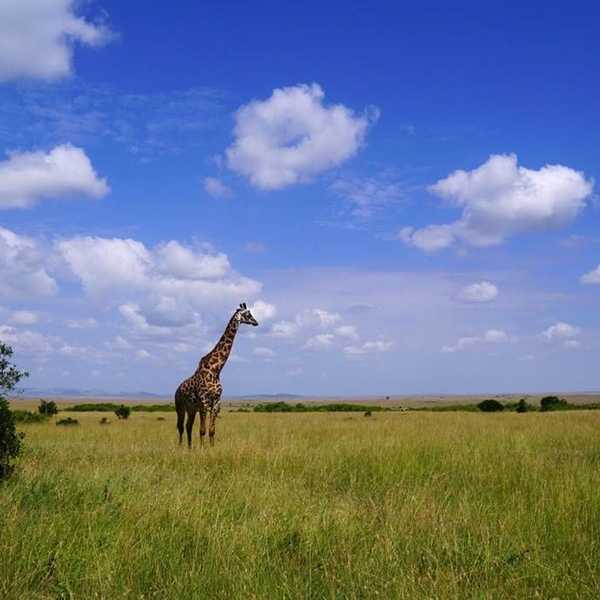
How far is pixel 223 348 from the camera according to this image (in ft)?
51.7

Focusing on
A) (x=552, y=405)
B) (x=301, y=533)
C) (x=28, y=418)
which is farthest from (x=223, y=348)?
(x=552, y=405)

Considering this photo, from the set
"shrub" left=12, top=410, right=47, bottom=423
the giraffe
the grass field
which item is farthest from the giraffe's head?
"shrub" left=12, top=410, right=47, bottom=423

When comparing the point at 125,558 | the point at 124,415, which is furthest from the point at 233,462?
the point at 124,415

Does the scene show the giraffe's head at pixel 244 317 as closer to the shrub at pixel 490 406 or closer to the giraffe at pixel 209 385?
the giraffe at pixel 209 385

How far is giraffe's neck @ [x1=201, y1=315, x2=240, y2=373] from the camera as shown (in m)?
15.5

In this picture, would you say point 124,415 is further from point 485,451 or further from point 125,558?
point 125,558

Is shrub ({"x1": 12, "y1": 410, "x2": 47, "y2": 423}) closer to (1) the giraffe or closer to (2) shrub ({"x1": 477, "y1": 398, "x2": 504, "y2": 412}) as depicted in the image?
(1) the giraffe

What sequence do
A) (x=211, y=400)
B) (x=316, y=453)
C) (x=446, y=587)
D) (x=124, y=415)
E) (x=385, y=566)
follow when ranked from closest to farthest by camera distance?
1. (x=446, y=587)
2. (x=385, y=566)
3. (x=316, y=453)
4. (x=211, y=400)
5. (x=124, y=415)

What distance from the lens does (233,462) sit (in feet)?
38.5

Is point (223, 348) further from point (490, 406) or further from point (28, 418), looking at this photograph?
point (490, 406)

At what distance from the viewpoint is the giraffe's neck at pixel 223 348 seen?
15.5 metres

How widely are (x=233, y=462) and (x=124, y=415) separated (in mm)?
27158

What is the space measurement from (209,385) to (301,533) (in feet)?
28.7

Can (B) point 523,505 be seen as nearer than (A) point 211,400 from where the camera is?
Yes
